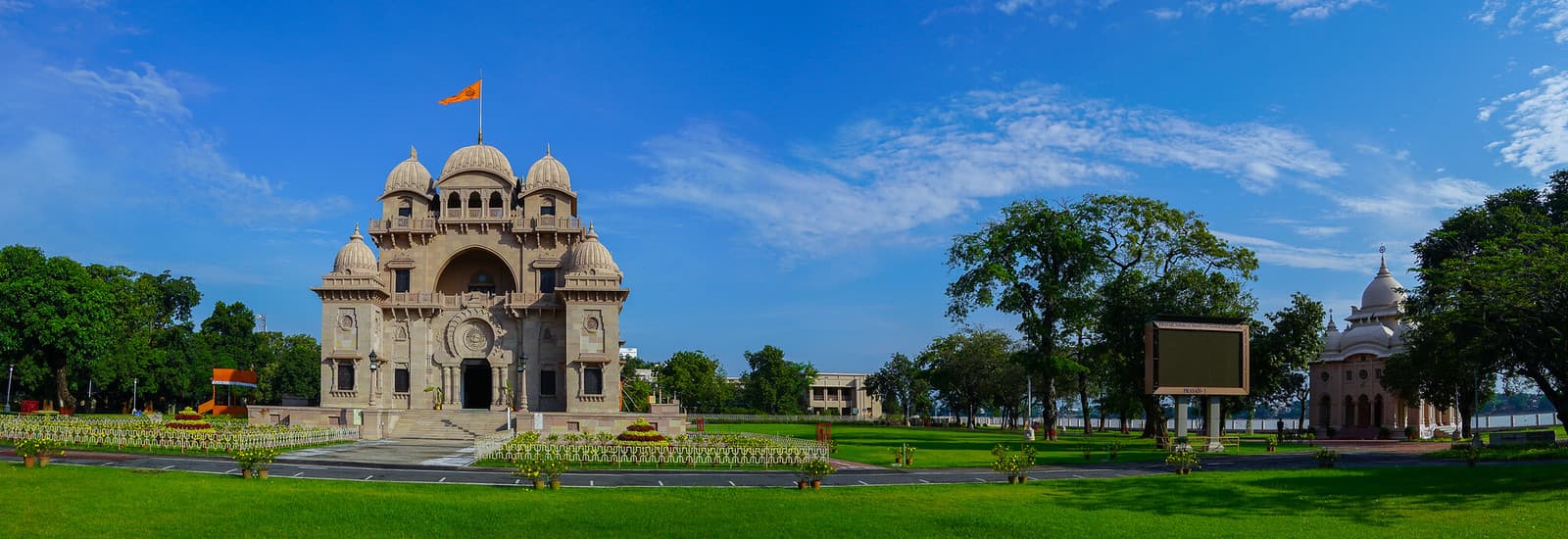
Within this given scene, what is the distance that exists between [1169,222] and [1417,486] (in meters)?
28.6

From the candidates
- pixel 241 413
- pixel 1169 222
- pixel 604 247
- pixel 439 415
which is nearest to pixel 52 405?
pixel 241 413

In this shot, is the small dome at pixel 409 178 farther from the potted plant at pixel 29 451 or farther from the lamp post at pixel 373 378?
the potted plant at pixel 29 451

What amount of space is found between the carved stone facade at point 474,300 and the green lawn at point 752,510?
3030cm

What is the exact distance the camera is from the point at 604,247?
58.2m

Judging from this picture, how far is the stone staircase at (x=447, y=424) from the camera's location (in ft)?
164

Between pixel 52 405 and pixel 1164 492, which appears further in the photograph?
pixel 52 405

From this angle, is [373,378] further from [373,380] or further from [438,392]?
[438,392]

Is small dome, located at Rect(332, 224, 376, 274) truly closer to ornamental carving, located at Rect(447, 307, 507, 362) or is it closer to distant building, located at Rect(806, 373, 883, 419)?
ornamental carving, located at Rect(447, 307, 507, 362)

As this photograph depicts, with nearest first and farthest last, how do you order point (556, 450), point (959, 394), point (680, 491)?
point (680, 491), point (556, 450), point (959, 394)

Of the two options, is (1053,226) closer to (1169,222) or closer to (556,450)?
(1169,222)

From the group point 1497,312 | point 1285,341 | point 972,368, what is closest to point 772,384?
point 972,368

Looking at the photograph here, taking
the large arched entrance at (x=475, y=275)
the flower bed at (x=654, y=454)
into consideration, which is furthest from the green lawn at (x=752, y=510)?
the large arched entrance at (x=475, y=275)

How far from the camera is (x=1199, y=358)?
4341cm

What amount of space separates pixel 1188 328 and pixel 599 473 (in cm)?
2600
